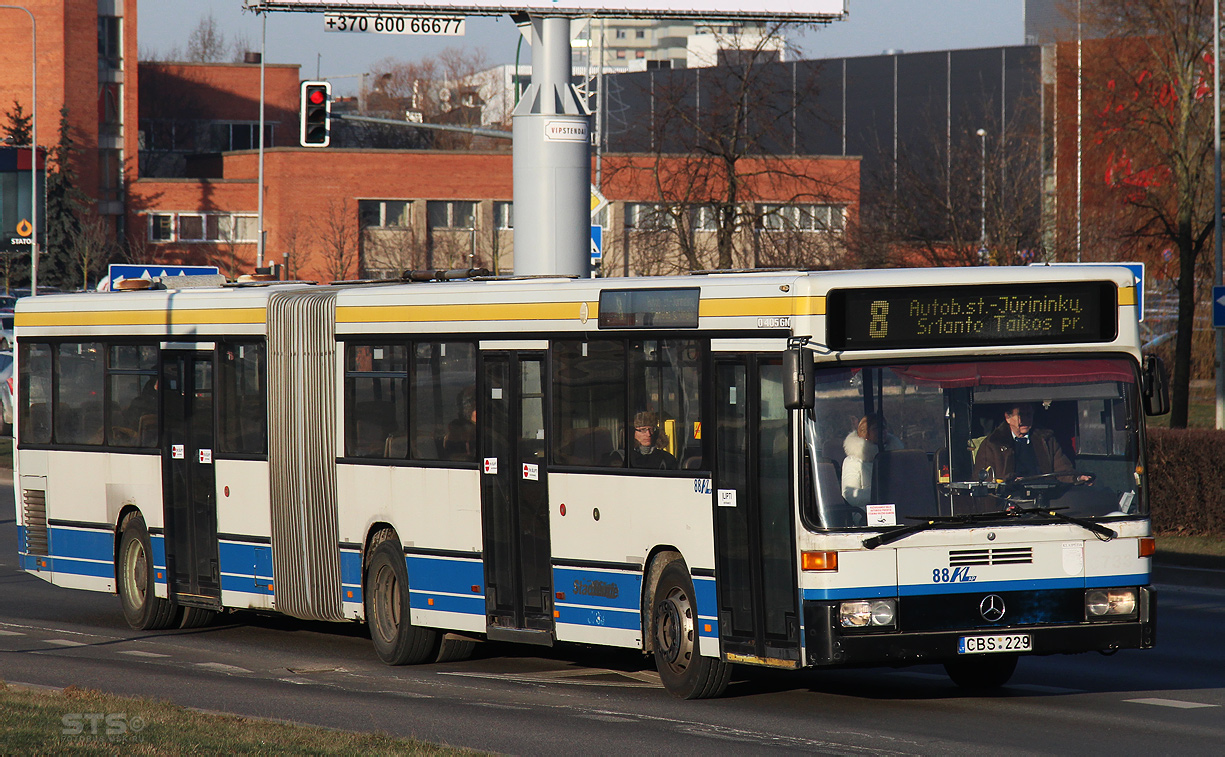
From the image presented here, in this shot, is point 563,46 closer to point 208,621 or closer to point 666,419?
point 208,621

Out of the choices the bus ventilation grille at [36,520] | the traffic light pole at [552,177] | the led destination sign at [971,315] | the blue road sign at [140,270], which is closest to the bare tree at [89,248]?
the blue road sign at [140,270]

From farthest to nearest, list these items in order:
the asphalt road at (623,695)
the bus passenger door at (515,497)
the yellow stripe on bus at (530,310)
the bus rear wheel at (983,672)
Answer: the bus passenger door at (515,497) < the bus rear wheel at (983,672) < the yellow stripe on bus at (530,310) < the asphalt road at (623,695)

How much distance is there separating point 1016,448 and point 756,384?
1.60 m

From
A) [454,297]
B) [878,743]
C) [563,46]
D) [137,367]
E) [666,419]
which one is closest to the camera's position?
[878,743]

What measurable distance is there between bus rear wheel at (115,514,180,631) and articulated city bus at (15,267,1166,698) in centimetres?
4

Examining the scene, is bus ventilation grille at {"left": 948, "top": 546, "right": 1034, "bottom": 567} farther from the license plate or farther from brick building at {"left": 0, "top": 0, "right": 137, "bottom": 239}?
brick building at {"left": 0, "top": 0, "right": 137, "bottom": 239}

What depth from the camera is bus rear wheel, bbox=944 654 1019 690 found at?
11.8 metres

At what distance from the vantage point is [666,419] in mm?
11391

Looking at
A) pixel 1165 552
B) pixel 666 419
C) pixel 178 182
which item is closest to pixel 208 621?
pixel 666 419

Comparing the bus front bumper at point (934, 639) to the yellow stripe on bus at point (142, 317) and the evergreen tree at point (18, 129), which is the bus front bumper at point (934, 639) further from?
the evergreen tree at point (18, 129)

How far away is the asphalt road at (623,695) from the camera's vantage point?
9.75 meters

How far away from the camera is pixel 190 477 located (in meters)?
15.5

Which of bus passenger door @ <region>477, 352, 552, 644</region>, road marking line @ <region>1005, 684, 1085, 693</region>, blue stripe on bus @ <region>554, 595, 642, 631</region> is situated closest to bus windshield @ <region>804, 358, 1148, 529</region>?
road marking line @ <region>1005, 684, 1085, 693</region>

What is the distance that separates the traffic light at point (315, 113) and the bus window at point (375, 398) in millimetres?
13474
